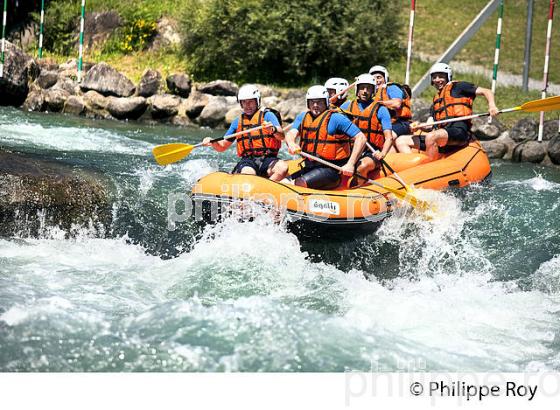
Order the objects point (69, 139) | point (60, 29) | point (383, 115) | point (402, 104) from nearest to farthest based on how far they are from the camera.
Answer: point (383, 115) → point (402, 104) → point (69, 139) → point (60, 29)

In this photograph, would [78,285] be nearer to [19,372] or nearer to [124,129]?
[19,372]

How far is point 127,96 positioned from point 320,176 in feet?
26.4

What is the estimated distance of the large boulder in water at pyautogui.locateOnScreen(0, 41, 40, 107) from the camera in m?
13.6

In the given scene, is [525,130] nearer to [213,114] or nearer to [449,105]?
[449,105]

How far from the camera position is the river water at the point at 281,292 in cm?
420

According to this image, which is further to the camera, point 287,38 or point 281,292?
point 287,38

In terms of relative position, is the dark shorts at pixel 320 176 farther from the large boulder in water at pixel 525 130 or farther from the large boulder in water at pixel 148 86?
the large boulder in water at pixel 148 86

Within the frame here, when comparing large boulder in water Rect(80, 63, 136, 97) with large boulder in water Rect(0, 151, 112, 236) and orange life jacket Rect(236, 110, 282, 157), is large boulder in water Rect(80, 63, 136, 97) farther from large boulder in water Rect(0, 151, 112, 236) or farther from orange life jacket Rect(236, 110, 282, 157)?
orange life jacket Rect(236, 110, 282, 157)

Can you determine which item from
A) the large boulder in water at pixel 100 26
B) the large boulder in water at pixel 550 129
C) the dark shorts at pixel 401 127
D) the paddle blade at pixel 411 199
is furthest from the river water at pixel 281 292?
the large boulder in water at pixel 100 26

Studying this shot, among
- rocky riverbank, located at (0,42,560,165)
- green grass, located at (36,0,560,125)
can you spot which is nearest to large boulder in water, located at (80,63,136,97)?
rocky riverbank, located at (0,42,560,165)

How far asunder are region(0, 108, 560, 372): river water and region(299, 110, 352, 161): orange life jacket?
0.78 m

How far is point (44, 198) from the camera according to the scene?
21.4ft

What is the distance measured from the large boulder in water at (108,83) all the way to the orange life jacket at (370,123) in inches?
292

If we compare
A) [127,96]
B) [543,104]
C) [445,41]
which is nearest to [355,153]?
[543,104]
